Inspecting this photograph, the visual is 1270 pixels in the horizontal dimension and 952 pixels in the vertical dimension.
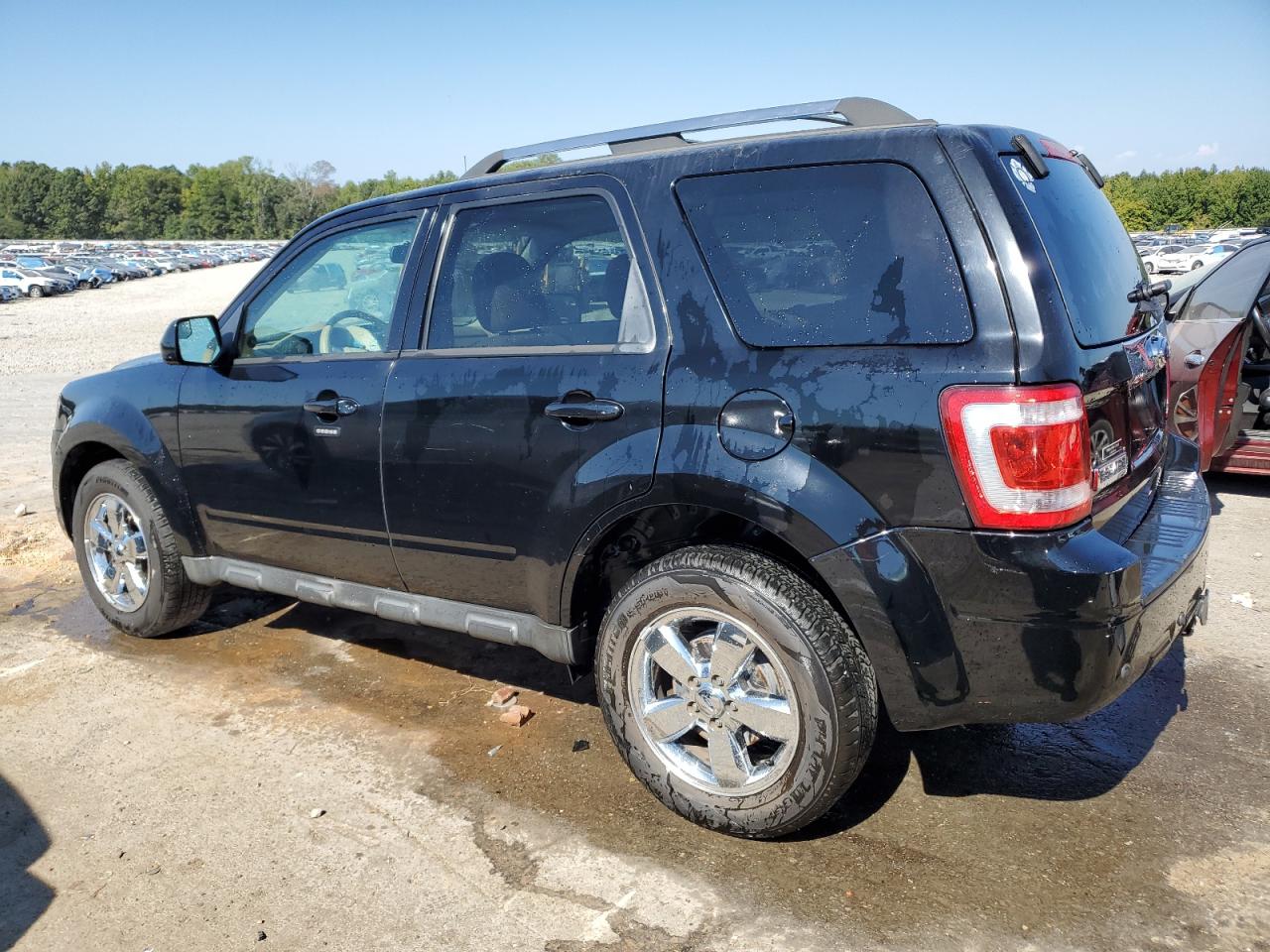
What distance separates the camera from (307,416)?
12.4 feet

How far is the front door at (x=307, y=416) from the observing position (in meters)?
3.65

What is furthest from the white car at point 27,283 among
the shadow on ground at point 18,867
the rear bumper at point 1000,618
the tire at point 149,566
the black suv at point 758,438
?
the rear bumper at point 1000,618

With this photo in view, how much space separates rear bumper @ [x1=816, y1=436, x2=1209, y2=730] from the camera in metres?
2.42

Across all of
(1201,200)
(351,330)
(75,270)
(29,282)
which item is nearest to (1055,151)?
(351,330)

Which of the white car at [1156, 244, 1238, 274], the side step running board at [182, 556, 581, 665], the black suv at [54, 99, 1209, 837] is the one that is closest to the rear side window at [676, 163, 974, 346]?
the black suv at [54, 99, 1209, 837]

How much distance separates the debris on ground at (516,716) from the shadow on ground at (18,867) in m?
1.52

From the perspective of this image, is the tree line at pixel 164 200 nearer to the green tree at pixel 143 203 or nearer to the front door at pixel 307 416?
the green tree at pixel 143 203

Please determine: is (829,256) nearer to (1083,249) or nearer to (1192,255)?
(1083,249)

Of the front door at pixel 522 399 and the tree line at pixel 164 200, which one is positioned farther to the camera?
the tree line at pixel 164 200

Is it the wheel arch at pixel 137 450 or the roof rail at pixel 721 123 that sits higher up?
the roof rail at pixel 721 123

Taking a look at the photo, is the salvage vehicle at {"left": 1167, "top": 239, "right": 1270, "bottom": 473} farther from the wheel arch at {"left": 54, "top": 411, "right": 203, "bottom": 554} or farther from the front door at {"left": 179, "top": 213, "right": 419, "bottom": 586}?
the wheel arch at {"left": 54, "top": 411, "right": 203, "bottom": 554}

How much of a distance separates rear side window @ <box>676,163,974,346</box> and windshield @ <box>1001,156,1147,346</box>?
287 millimetres

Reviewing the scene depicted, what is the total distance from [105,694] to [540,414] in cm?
245

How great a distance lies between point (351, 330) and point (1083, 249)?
2.58 m
